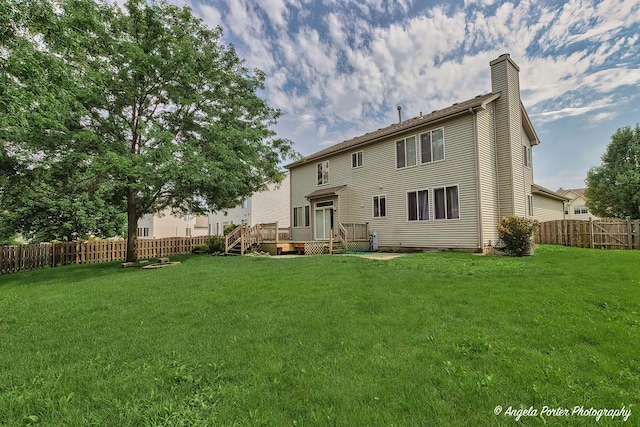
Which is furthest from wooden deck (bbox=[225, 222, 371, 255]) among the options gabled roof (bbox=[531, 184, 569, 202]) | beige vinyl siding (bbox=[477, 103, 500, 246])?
gabled roof (bbox=[531, 184, 569, 202])

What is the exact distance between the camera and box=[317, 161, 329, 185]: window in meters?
19.3

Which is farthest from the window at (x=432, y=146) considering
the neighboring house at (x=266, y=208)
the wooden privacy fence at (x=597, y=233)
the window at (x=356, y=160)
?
the neighboring house at (x=266, y=208)

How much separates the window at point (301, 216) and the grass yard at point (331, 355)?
1369 centimetres

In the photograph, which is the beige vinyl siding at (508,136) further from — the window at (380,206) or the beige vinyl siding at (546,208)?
the beige vinyl siding at (546,208)

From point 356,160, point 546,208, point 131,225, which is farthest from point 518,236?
point 131,225

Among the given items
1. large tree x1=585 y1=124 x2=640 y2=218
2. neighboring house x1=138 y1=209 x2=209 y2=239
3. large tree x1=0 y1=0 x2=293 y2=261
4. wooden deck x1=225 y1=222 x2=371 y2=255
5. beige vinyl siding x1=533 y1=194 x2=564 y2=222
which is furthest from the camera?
neighboring house x1=138 y1=209 x2=209 y2=239

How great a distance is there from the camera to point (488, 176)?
12938mm

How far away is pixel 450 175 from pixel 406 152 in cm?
264

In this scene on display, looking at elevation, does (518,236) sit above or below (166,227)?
below

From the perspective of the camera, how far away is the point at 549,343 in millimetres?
3486

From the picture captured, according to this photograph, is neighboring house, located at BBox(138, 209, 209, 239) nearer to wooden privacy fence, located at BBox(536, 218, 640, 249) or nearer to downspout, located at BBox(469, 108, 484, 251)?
downspout, located at BBox(469, 108, 484, 251)

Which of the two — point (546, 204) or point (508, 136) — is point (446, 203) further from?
point (546, 204)

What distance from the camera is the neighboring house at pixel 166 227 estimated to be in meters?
38.7

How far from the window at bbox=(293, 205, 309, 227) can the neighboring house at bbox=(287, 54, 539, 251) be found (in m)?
3.26
